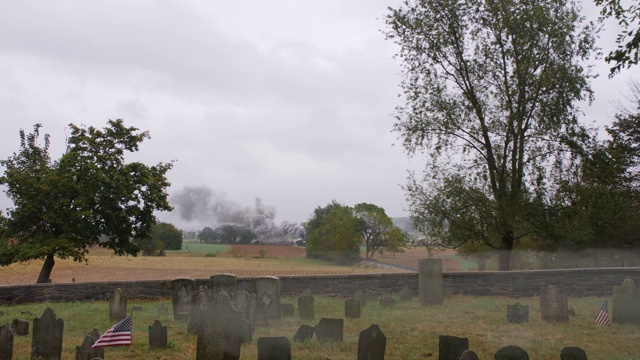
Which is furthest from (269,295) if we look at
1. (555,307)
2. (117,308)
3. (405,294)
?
(555,307)

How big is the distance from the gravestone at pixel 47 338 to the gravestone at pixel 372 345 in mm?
4791

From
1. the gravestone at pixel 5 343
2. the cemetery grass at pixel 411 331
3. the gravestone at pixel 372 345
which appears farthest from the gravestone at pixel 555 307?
the gravestone at pixel 5 343

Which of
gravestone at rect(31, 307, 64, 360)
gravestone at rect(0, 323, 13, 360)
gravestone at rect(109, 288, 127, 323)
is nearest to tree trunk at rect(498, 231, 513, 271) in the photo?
gravestone at rect(109, 288, 127, 323)

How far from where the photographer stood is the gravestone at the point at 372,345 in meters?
8.09

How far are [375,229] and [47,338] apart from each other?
58.0m

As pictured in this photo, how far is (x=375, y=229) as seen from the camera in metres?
65.9

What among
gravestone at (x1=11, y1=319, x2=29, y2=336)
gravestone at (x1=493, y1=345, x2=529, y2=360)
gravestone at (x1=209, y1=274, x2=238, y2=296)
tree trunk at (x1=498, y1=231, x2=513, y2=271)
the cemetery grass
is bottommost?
the cemetery grass

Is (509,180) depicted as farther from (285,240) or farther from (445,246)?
(285,240)

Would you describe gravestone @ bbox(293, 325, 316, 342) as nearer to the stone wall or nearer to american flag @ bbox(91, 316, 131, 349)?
american flag @ bbox(91, 316, 131, 349)

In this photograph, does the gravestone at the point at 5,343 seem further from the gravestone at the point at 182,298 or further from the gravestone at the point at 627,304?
the gravestone at the point at 627,304

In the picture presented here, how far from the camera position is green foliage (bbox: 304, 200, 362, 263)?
6116 centimetres

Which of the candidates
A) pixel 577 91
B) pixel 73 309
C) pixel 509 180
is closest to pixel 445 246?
pixel 509 180

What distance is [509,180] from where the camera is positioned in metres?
23.2

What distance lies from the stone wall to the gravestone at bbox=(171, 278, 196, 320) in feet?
12.9
